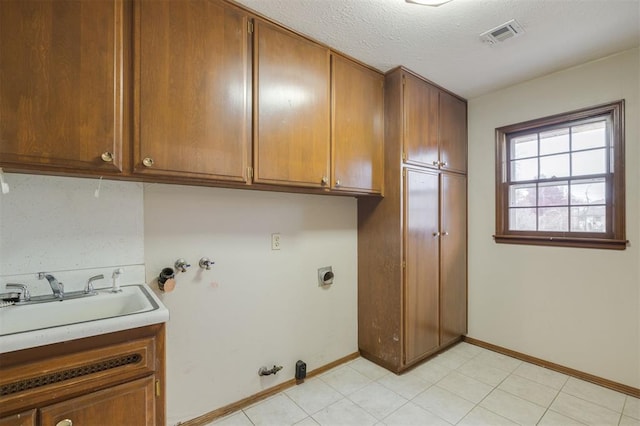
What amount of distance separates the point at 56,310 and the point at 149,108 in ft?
3.22

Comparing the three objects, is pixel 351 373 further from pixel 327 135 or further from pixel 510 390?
pixel 327 135

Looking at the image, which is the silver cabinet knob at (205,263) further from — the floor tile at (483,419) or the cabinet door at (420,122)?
the floor tile at (483,419)

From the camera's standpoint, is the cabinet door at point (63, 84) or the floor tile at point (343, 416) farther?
the floor tile at point (343, 416)

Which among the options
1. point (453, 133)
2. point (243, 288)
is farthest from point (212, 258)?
point (453, 133)

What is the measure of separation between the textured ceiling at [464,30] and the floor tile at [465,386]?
2.45 m

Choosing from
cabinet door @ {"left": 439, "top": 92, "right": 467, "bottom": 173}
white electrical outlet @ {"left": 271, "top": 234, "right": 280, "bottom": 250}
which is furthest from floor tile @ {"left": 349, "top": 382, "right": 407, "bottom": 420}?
cabinet door @ {"left": 439, "top": 92, "right": 467, "bottom": 173}

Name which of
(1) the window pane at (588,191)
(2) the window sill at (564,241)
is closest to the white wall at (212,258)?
(2) the window sill at (564,241)

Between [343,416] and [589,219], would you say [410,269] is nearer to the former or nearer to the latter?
[343,416]

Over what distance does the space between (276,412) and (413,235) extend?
1.62 metres

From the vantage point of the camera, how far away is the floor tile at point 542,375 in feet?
7.23

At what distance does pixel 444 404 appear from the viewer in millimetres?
1953

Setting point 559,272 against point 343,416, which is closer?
point 343,416

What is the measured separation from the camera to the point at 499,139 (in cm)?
275

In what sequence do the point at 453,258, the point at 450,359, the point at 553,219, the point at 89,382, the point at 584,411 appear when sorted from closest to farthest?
the point at 89,382, the point at 584,411, the point at 553,219, the point at 450,359, the point at 453,258
